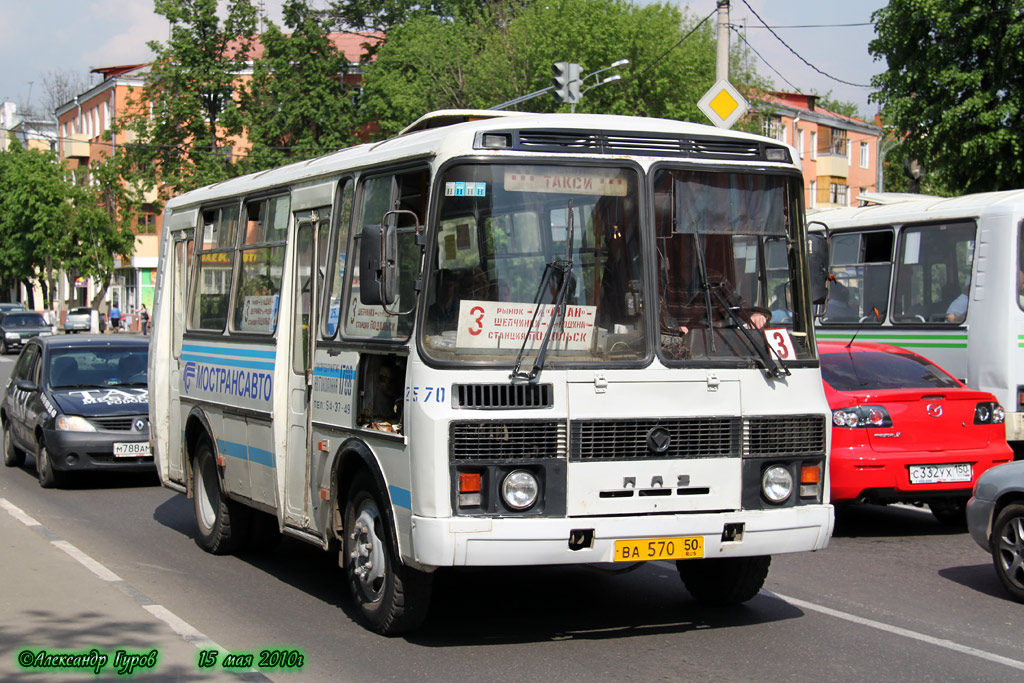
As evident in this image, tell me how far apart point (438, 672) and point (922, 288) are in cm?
977

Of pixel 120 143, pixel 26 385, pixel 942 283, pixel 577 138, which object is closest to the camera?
pixel 577 138

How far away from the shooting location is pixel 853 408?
10.8 m

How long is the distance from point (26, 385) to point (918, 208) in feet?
34.8

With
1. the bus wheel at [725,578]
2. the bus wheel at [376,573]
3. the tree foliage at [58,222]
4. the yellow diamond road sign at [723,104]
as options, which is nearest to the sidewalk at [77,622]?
the bus wheel at [376,573]

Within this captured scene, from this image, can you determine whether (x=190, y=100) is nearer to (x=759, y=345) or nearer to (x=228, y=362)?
(x=228, y=362)

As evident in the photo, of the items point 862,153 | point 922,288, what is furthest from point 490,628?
point 862,153

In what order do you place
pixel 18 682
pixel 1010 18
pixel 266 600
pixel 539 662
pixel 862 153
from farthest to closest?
pixel 862 153 → pixel 1010 18 → pixel 266 600 → pixel 539 662 → pixel 18 682

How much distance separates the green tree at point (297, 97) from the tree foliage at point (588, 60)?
569cm

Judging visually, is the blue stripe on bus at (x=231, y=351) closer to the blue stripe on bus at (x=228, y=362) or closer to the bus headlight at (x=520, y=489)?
the blue stripe on bus at (x=228, y=362)

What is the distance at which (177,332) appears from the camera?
11.1m

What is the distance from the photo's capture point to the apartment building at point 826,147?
247 feet

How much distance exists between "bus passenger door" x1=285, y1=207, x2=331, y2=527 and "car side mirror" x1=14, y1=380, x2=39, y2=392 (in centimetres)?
734

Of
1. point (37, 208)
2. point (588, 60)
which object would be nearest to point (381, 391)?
point (588, 60)

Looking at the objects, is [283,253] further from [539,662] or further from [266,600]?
[539,662]
